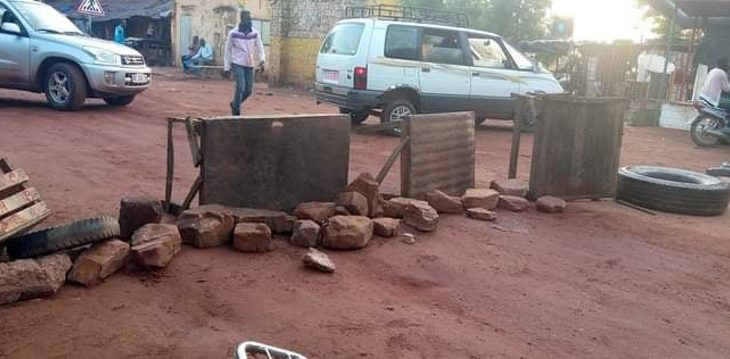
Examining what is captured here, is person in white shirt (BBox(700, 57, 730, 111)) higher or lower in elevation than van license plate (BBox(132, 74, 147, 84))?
higher

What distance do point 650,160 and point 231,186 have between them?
786 centimetres

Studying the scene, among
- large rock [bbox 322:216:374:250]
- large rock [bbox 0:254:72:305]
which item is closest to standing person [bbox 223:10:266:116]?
large rock [bbox 322:216:374:250]

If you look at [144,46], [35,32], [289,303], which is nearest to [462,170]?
[289,303]

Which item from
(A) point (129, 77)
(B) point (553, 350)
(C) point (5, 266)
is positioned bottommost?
(B) point (553, 350)

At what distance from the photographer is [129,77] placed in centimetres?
1138

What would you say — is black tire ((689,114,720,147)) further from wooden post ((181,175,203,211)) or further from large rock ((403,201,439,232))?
wooden post ((181,175,203,211))

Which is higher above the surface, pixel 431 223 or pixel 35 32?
pixel 35 32

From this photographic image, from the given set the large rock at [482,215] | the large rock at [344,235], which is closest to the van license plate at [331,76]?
the large rock at [482,215]

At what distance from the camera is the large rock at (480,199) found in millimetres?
6074

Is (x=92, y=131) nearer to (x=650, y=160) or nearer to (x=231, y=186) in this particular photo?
(x=231, y=186)

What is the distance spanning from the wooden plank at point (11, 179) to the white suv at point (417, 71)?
6.91 m

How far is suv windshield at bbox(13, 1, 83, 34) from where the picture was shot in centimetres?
1122

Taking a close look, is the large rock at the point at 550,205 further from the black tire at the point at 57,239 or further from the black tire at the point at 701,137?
the black tire at the point at 701,137

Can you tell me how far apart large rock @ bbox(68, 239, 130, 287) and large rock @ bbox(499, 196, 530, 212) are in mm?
3659
